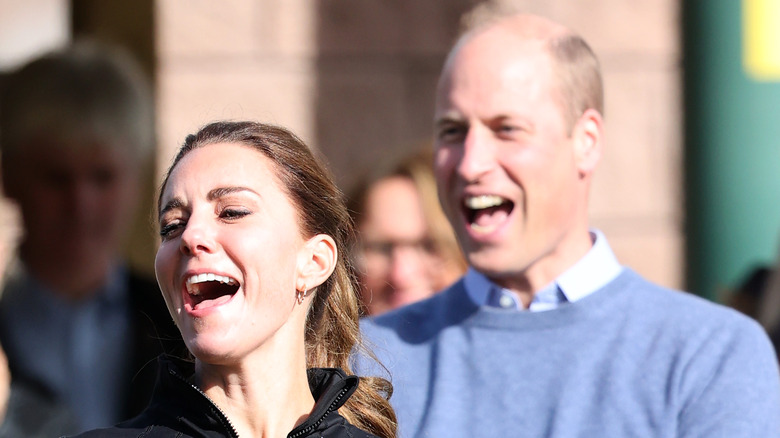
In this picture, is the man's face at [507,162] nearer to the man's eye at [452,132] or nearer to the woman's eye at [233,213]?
the man's eye at [452,132]

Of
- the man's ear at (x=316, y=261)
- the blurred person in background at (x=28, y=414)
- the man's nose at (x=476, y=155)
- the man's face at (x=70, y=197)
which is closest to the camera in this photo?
the man's ear at (x=316, y=261)

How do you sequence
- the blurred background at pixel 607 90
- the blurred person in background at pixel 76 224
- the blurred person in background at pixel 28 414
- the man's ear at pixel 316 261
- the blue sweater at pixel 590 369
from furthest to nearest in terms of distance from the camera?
the blurred background at pixel 607 90 < the blurred person in background at pixel 76 224 < the blurred person in background at pixel 28 414 < the blue sweater at pixel 590 369 < the man's ear at pixel 316 261

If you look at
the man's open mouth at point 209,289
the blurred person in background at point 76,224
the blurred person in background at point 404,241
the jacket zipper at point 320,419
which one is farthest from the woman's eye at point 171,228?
the blurred person in background at point 404,241

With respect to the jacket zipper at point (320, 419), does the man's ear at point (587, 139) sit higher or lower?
higher

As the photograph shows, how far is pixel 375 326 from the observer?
2.93m

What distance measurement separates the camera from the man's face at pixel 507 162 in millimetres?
2898

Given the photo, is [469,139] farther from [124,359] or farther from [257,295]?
[124,359]

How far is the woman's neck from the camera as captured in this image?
2.21 m

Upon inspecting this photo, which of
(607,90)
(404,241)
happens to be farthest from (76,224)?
(607,90)

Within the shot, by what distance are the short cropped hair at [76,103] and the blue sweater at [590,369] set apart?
1.47m

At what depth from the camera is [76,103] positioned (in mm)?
3967

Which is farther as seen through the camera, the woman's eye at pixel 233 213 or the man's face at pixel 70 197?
the man's face at pixel 70 197

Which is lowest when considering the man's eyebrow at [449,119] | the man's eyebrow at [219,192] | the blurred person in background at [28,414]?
the blurred person in background at [28,414]

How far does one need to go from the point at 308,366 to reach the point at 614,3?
286 cm
